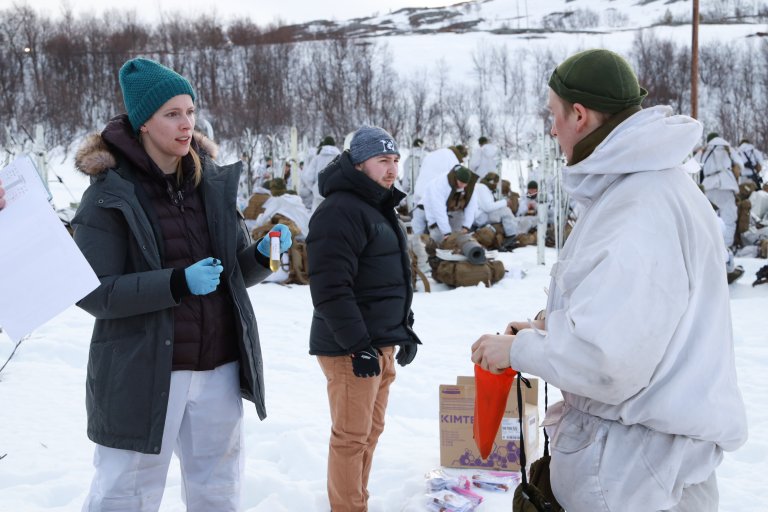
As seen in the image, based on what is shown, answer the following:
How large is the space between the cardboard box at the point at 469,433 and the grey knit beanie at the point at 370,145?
1.33m

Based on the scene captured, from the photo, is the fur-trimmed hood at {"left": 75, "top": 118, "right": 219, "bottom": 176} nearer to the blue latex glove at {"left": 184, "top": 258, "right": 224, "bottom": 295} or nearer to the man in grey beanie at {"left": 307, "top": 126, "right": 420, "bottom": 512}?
the blue latex glove at {"left": 184, "top": 258, "right": 224, "bottom": 295}

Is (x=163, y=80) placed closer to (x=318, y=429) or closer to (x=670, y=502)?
(x=670, y=502)

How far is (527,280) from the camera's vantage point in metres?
9.71

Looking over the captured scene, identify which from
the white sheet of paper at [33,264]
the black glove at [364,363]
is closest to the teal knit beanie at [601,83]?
the white sheet of paper at [33,264]

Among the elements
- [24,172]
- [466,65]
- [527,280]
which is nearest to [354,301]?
[24,172]

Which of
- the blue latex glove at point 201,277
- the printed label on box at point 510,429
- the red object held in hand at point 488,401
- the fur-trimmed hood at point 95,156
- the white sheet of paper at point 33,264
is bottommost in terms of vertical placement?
the printed label on box at point 510,429

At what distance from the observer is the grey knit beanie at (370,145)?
3109mm

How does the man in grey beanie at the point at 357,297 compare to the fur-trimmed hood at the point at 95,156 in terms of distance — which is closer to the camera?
the fur-trimmed hood at the point at 95,156

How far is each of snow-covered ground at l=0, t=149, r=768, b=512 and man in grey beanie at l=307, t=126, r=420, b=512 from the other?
1.75ft

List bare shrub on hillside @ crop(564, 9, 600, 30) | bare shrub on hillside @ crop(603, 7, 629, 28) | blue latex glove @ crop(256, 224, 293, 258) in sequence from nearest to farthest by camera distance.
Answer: blue latex glove @ crop(256, 224, 293, 258), bare shrub on hillside @ crop(603, 7, 629, 28), bare shrub on hillside @ crop(564, 9, 600, 30)

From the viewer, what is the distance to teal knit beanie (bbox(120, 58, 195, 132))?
2.28 metres

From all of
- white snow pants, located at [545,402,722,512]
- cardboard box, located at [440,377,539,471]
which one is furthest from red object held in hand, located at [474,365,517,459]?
cardboard box, located at [440,377,539,471]

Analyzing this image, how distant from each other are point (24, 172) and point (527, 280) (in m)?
8.26

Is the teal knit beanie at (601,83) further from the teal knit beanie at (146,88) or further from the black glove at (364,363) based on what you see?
the black glove at (364,363)
